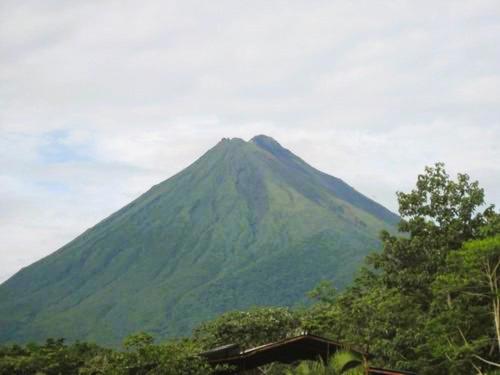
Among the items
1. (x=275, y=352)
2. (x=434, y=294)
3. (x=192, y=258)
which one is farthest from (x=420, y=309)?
(x=192, y=258)

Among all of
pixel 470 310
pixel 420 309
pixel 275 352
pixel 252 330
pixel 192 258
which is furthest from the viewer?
pixel 192 258

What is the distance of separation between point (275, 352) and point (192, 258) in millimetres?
139680

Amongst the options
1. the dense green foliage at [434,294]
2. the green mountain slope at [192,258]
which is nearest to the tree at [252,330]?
the dense green foliage at [434,294]

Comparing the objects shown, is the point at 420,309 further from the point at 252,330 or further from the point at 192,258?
the point at 192,258

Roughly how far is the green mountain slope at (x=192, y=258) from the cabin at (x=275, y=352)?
108m

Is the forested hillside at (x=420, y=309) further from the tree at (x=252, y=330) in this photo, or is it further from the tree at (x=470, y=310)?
the tree at (x=252, y=330)

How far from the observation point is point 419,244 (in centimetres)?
2623

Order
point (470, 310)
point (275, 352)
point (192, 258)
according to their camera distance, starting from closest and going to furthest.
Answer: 1. point (275, 352)
2. point (470, 310)
3. point (192, 258)

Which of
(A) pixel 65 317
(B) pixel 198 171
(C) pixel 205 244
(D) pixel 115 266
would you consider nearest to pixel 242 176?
(B) pixel 198 171

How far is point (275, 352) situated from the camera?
16.6 metres

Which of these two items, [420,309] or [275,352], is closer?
[275,352]

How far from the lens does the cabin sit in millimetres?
15977

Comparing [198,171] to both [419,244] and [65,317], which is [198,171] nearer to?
[65,317]

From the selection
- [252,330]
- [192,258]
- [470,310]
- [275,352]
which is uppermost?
[192,258]
